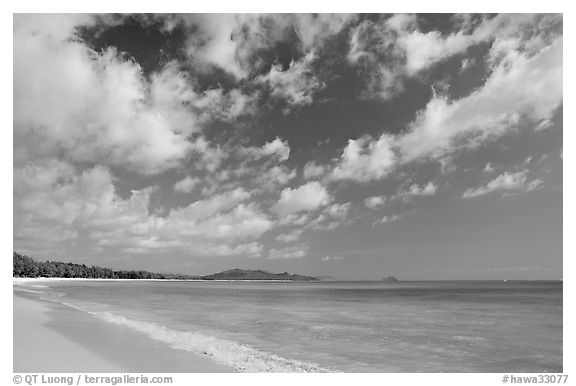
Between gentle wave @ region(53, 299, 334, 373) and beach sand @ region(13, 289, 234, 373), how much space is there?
0.42m

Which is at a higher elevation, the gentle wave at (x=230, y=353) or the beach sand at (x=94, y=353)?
the beach sand at (x=94, y=353)

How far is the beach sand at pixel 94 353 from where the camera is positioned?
8805 millimetres

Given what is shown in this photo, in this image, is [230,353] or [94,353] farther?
[230,353]

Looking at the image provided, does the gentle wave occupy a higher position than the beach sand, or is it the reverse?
the beach sand

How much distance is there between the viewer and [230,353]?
11.3m

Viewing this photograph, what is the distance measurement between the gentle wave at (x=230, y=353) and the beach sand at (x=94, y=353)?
421 millimetres

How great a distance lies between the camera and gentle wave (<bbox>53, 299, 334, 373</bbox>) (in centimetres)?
1002

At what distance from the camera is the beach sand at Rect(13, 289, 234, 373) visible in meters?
8.80

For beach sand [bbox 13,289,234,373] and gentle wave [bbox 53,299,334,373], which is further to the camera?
gentle wave [bbox 53,299,334,373]

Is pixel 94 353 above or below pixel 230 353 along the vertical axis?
above

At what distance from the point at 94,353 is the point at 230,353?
346cm
